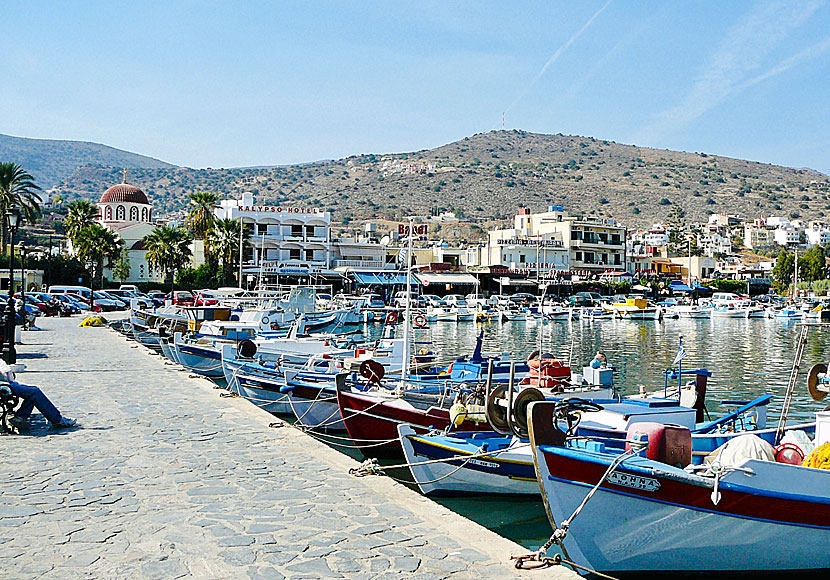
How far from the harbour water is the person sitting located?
637 cm

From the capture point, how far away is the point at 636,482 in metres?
7.58

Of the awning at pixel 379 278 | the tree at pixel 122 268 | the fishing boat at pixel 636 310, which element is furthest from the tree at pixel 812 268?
the tree at pixel 122 268

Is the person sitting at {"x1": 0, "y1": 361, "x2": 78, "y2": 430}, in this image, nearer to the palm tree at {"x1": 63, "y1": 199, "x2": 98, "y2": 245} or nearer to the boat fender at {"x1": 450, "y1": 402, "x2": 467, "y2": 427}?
the boat fender at {"x1": 450, "y1": 402, "x2": 467, "y2": 427}

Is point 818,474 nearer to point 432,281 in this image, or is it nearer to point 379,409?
point 379,409

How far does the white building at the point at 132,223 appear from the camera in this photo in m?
82.7

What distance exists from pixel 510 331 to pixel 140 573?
55413 millimetres

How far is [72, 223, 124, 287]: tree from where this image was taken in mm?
73875

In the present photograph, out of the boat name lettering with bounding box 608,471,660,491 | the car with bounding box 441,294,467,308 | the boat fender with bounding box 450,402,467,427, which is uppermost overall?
the boat name lettering with bounding box 608,471,660,491

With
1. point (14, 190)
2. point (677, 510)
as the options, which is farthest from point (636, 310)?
point (677, 510)

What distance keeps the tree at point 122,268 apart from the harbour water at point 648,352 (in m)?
33.7

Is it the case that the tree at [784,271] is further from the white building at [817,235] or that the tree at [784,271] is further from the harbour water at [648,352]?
the white building at [817,235]

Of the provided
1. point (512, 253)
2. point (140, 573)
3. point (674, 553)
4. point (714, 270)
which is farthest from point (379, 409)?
point (714, 270)

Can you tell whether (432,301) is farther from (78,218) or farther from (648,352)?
(78,218)

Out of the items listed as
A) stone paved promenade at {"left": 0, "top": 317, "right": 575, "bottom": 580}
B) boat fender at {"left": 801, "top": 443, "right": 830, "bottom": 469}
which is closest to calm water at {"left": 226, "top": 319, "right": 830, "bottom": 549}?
stone paved promenade at {"left": 0, "top": 317, "right": 575, "bottom": 580}
